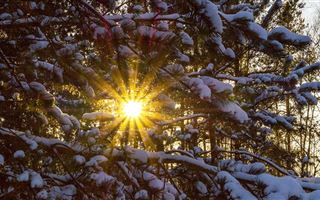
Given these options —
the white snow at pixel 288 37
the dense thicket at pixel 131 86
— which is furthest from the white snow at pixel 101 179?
the white snow at pixel 288 37

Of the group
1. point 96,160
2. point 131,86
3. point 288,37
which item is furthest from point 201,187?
point 288,37

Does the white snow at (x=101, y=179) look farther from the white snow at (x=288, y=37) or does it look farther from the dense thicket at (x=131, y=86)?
the white snow at (x=288, y=37)

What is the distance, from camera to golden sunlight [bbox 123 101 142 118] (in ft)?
12.4

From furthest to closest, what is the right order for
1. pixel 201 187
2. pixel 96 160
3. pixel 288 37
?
pixel 201 187 → pixel 96 160 → pixel 288 37

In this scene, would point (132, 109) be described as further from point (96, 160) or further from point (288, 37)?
point (288, 37)

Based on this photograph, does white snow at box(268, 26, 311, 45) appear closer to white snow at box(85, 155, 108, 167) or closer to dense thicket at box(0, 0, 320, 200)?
dense thicket at box(0, 0, 320, 200)

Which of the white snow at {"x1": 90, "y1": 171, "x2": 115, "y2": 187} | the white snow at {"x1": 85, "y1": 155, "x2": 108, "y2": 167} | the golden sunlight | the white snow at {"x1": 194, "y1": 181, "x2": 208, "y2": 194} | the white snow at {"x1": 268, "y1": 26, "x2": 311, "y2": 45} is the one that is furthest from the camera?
the golden sunlight

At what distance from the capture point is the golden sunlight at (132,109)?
3.79m

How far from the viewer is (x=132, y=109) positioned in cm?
424

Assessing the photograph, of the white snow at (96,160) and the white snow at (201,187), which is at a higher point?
the white snow at (96,160)

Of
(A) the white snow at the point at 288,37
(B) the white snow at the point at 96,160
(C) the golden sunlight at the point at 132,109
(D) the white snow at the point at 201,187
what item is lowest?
(D) the white snow at the point at 201,187

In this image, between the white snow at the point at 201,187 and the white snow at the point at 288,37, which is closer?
the white snow at the point at 288,37

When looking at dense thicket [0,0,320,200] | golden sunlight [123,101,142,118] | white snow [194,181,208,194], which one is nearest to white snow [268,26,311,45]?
dense thicket [0,0,320,200]

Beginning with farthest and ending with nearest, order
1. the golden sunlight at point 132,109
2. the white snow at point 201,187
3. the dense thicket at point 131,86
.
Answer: the golden sunlight at point 132,109, the white snow at point 201,187, the dense thicket at point 131,86
